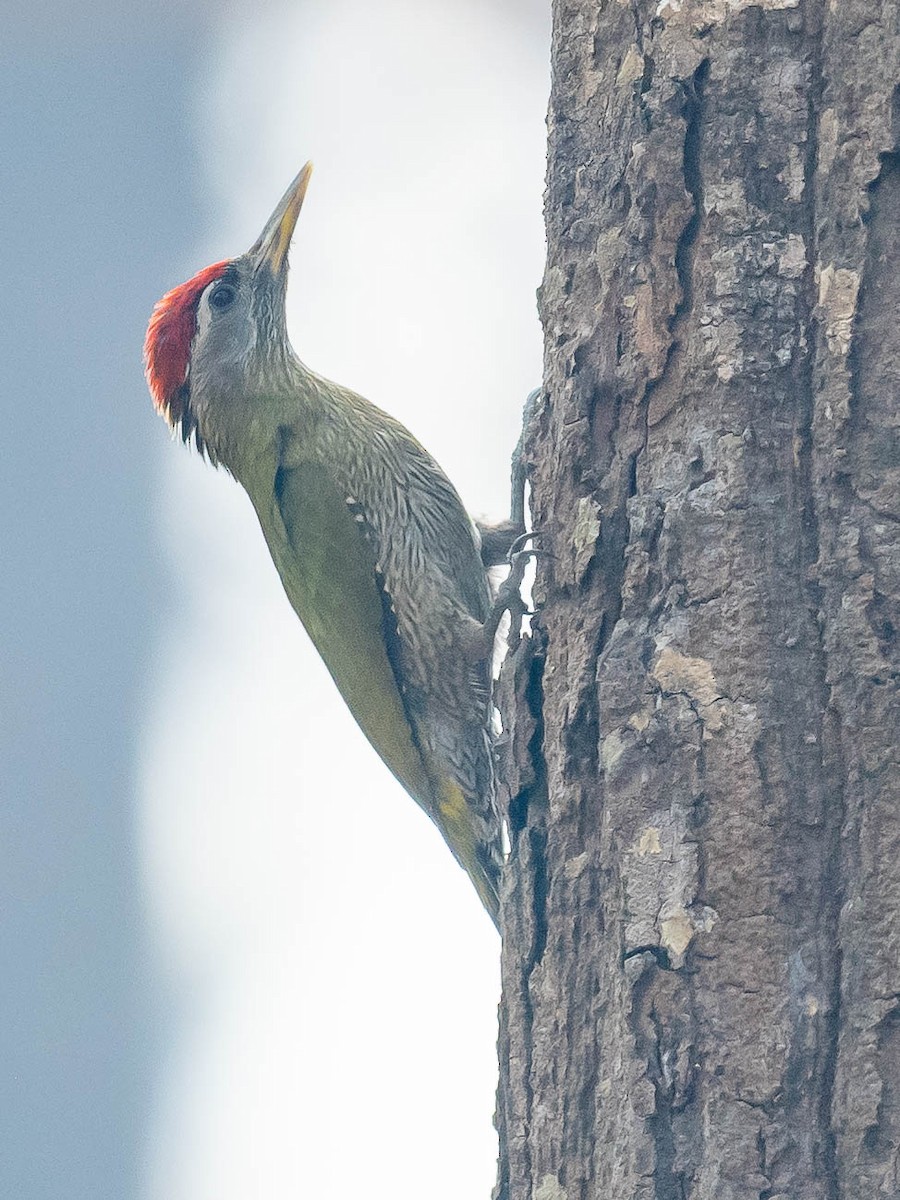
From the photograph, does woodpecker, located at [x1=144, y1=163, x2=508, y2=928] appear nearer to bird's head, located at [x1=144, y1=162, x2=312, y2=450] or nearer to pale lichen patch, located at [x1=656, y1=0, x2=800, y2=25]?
bird's head, located at [x1=144, y1=162, x2=312, y2=450]

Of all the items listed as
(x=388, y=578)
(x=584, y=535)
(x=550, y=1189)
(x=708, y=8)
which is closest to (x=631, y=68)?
(x=708, y=8)

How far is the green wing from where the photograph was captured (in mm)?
3898

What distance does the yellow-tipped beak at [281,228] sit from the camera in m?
4.33

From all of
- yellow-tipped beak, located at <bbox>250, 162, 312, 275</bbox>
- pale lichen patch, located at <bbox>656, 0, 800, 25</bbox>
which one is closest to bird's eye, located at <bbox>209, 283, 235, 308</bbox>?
yellow-tipped beak, located at <bbox>250, 162, 312, 275</bbox>

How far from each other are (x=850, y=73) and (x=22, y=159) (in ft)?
32.3

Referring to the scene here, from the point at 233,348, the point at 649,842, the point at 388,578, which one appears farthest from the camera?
the point at 233,348

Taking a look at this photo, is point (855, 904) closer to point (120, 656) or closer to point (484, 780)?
point (484, 780)

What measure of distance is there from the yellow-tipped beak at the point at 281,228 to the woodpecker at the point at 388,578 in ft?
0.07

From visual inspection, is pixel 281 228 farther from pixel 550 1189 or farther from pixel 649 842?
pixel 550 1189

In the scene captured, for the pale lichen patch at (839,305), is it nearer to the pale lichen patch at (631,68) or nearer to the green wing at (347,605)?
the pale lichen patch at (631,68)

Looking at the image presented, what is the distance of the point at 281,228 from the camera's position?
4445 millimetres

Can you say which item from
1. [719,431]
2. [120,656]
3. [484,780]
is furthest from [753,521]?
[120,656]

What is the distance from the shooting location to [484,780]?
380cm

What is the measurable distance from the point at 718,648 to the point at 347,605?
1.99 metres
